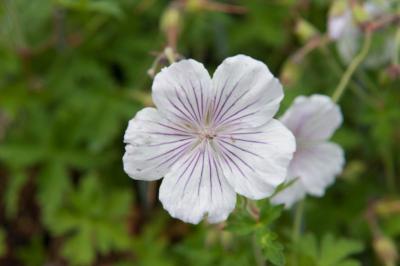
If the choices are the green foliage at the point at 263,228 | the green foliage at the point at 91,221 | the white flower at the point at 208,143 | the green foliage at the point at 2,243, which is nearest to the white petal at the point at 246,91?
the white flower at the point at 208,143

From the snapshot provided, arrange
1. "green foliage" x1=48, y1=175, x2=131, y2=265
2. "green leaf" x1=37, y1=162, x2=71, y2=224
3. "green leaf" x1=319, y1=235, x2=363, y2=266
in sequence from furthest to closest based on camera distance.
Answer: "green leaf" x1=37, y1=162, x2=71, y2=224 → "green foliage" x1=48, y1=175, x2=131, y2=265 → "green leaf" x1=319, y1=235, x2=363, y2=266

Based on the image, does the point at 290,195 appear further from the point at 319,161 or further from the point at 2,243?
the point at 2,243

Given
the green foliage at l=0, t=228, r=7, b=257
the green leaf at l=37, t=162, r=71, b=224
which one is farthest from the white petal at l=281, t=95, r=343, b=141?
the green foliage at l=0, t=228, r=7, b=257

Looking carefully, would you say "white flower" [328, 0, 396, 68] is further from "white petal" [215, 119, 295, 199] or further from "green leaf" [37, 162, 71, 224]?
"green leaf" [37, 162, 71, 224]

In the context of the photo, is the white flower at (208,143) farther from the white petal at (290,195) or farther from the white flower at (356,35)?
the white flower at (356,35)

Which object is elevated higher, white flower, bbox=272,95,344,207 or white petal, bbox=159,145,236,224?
white flower, bbox=272,95,344,207

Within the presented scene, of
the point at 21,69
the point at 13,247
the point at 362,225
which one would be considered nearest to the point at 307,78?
the point at 362,225

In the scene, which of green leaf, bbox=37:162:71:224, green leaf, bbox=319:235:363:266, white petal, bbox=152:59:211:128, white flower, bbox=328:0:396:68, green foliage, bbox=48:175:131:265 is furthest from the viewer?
green leaf, bbox=37:162:71:224

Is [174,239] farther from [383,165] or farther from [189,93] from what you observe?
[189,93]
